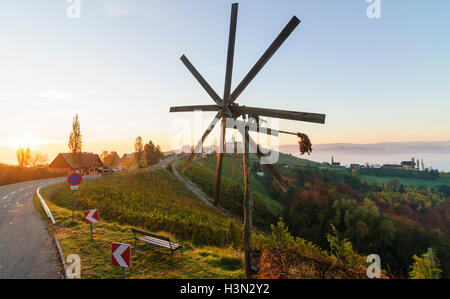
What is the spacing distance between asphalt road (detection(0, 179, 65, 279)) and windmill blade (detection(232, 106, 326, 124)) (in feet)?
25.9

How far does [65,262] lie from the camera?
24.8ft

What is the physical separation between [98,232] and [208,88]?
31.9 ft

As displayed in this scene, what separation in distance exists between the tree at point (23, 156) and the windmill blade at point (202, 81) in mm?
96459

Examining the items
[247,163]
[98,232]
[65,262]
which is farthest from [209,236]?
[247,163]

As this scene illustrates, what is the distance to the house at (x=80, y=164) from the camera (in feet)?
167

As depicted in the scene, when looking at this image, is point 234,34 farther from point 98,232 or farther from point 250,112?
point 98,232

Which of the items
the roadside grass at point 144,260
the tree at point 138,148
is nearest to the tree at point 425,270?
the roadside grass at point 144,260

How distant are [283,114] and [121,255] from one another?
6.12 meters

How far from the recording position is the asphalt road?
6961mm

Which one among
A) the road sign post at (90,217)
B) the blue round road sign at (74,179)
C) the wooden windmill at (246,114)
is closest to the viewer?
the wooden windmill at (246,114)

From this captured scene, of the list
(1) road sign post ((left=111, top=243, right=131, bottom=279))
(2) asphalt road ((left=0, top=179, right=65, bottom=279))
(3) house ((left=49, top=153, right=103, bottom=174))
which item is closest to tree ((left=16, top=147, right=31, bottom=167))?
(3) house ((left=49, top=153, right=103, bottom=174))

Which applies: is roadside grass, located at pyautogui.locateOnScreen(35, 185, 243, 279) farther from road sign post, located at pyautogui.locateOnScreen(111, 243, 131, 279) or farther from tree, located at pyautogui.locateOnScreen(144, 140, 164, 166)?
tree, located at pyautogui.locateOnScreen(144, 140, 164, 166)

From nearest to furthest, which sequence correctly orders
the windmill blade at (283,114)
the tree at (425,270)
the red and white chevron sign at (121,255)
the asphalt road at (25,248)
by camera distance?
the tree at (425,270) < the windmill blade at (283,114) < the red and white chevron sign at (121,255) < the asphalt road at (25,248)

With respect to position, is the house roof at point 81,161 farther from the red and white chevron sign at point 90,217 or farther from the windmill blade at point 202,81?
the windmill blade at point 202,81
